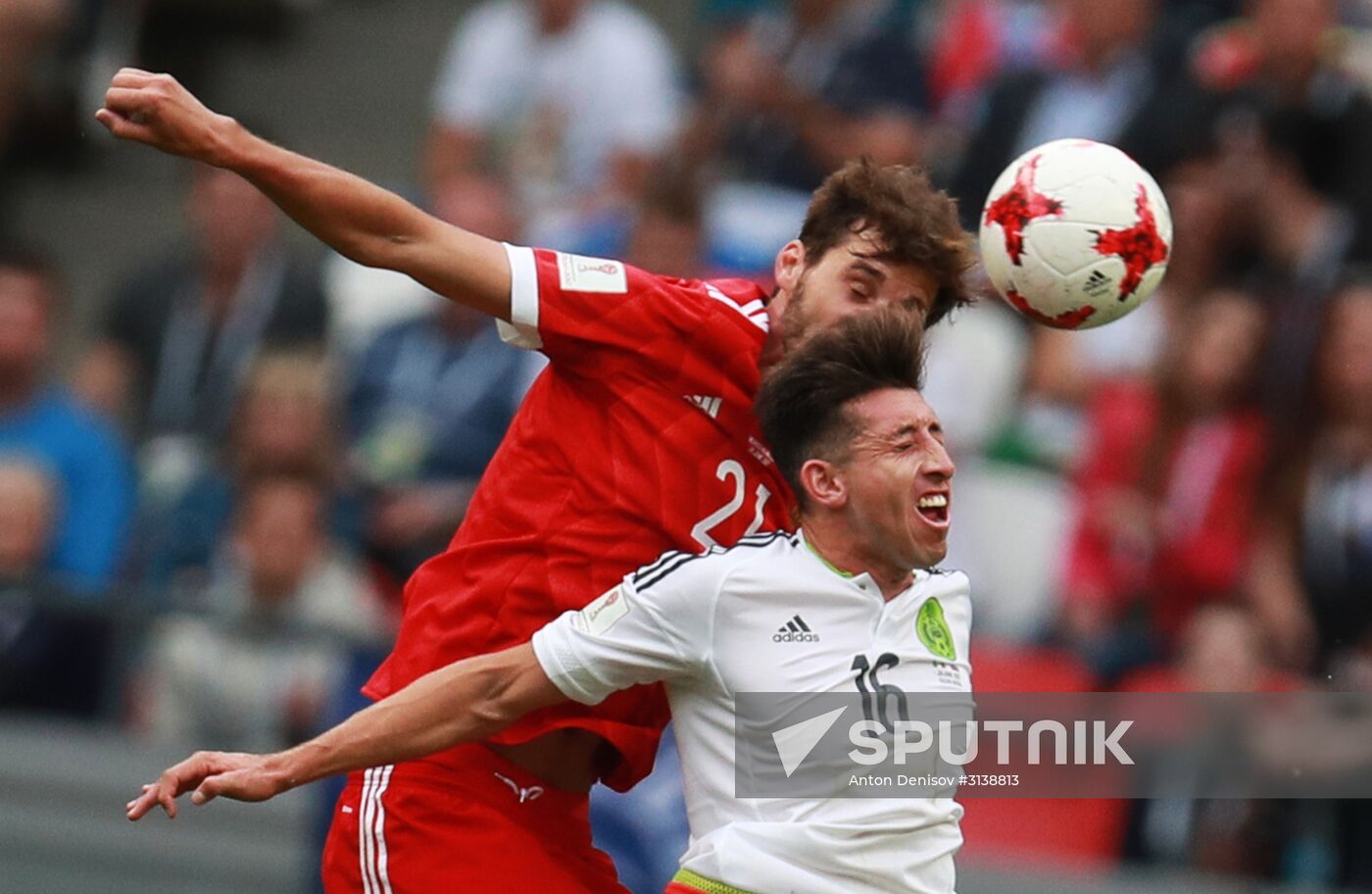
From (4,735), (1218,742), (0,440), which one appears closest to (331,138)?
(0,440)

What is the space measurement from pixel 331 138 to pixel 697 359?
26.4 feet

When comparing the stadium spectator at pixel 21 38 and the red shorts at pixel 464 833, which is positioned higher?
the stadium spectator at pixel 21 38

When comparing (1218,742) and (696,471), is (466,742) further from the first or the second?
(1218,742)

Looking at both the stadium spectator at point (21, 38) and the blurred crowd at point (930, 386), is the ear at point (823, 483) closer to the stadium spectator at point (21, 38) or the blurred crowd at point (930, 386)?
the blurred crowd at point (930, 386)

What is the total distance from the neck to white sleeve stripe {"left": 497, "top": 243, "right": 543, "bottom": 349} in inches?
28.7

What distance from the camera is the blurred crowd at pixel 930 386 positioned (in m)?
7.98

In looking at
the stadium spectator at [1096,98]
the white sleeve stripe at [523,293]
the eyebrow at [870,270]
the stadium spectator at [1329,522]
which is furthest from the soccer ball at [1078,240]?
the stadium spectator at [1096,98]

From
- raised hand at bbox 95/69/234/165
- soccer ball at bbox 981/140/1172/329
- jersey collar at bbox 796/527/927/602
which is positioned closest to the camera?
raised hand at bbox 95/69/234/165

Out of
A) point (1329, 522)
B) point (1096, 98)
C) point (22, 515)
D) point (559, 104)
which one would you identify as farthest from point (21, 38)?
point (1329, 522)

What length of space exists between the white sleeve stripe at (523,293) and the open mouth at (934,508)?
→ 0.89m

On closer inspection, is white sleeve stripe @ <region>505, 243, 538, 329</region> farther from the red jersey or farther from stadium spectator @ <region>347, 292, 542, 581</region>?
stadium spectator @ <region>347, 292, 542, 581</region>

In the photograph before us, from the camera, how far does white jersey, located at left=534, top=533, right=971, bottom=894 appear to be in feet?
14.4

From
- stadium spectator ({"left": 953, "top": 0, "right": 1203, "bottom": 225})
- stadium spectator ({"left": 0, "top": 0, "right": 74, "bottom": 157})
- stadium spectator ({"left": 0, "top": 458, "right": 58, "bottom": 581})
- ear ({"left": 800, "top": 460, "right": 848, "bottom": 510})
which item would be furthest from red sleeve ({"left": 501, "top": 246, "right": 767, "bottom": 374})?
stadium spectator ({"left": 0, "top": 0, "right": 74, "bottom": 157})

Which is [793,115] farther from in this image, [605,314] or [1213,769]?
[605,314]
